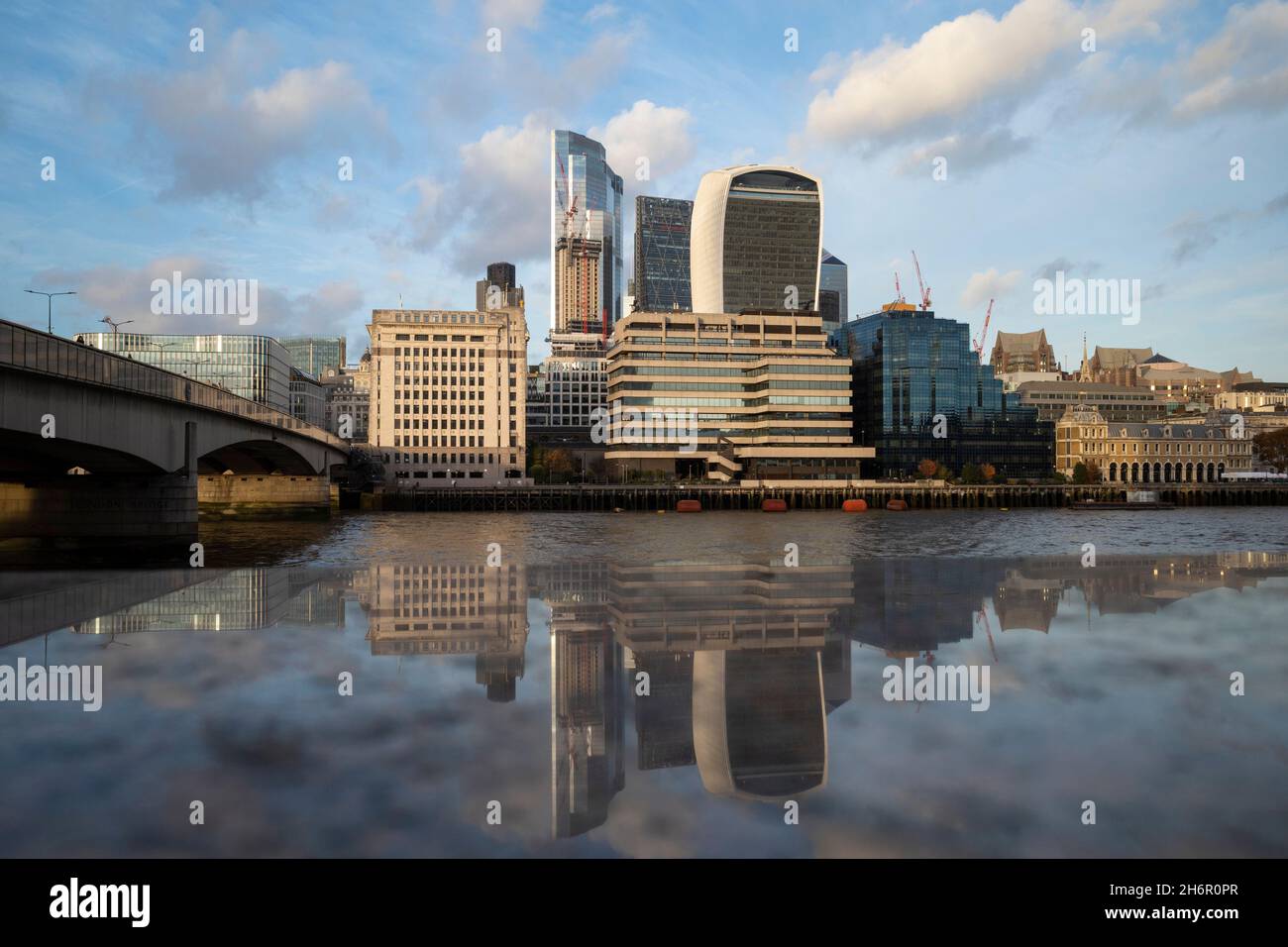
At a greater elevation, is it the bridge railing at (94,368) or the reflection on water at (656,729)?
the bridge railing at (94,368)

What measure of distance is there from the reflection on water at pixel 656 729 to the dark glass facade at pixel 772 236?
181 meters

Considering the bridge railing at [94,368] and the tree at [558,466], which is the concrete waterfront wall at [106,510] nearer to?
the bridge railing at [94,368]

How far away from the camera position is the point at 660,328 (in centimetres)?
15075

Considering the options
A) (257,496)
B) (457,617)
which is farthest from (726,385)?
(457,617)

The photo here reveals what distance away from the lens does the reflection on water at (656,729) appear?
8391mm

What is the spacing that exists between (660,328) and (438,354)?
129 ft

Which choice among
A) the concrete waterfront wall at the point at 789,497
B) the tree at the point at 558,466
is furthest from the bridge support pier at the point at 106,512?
the tree at the point at 558,466

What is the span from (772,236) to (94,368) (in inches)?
7103

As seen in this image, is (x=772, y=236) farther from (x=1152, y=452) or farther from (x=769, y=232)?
(x=1152, y=452)

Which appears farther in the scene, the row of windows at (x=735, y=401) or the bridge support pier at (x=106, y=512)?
the row of windows at (x=735, y=401)

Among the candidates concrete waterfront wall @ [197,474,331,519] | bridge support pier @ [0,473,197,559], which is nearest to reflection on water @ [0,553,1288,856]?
bridge support pier @ [0,473,197,559]

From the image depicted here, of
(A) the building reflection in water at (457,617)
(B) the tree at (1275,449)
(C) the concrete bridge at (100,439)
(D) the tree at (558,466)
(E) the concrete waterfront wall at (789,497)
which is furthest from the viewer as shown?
(B) the tree at (1275,449)

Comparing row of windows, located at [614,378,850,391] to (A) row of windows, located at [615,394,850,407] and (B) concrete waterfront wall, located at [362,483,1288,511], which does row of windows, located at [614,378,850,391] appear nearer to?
(A) row of windows, located at [615,394,850,407]

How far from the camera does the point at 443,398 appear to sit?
148 metres
